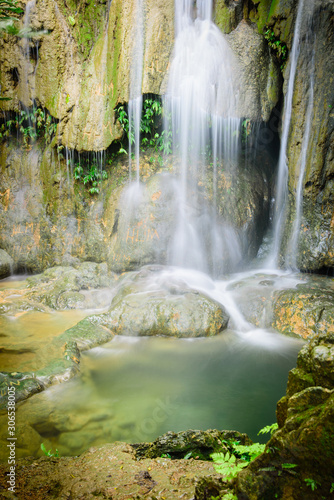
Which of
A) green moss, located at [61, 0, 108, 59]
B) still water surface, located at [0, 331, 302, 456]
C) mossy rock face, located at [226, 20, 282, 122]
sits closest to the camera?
still water surface, located at [0, 331, 302, 456]

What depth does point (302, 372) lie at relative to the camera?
172 centimetres

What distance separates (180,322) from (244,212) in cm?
484

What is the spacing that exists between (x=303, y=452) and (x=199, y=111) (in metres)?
9.79

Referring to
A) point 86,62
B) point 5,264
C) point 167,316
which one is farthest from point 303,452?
point 86,62

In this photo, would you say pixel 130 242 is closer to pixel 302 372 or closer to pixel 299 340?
pixel 299 340

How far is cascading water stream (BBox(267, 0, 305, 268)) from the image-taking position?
8203 millimetres

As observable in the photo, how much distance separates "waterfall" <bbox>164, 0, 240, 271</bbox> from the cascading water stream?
1364 millimetres

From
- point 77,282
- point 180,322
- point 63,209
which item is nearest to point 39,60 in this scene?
point 63,209

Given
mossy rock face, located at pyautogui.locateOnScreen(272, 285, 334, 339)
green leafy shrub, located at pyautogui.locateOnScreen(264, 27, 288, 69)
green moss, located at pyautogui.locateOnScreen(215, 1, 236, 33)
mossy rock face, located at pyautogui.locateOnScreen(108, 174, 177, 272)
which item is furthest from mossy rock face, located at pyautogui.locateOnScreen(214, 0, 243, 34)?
mossy rock face, located at pyautogui.locateOnScreen(272, 285, 334, 339)

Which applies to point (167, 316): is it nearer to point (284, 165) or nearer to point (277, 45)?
point (284, 165)

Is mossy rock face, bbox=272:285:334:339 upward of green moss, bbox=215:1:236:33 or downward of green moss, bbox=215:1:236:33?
downward

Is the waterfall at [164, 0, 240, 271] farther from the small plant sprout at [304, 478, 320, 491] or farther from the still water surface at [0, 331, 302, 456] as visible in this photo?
the small plant sprout at [304, 478, 320, 491]

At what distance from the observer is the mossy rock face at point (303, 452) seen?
1224mm

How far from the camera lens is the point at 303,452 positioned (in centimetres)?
129
